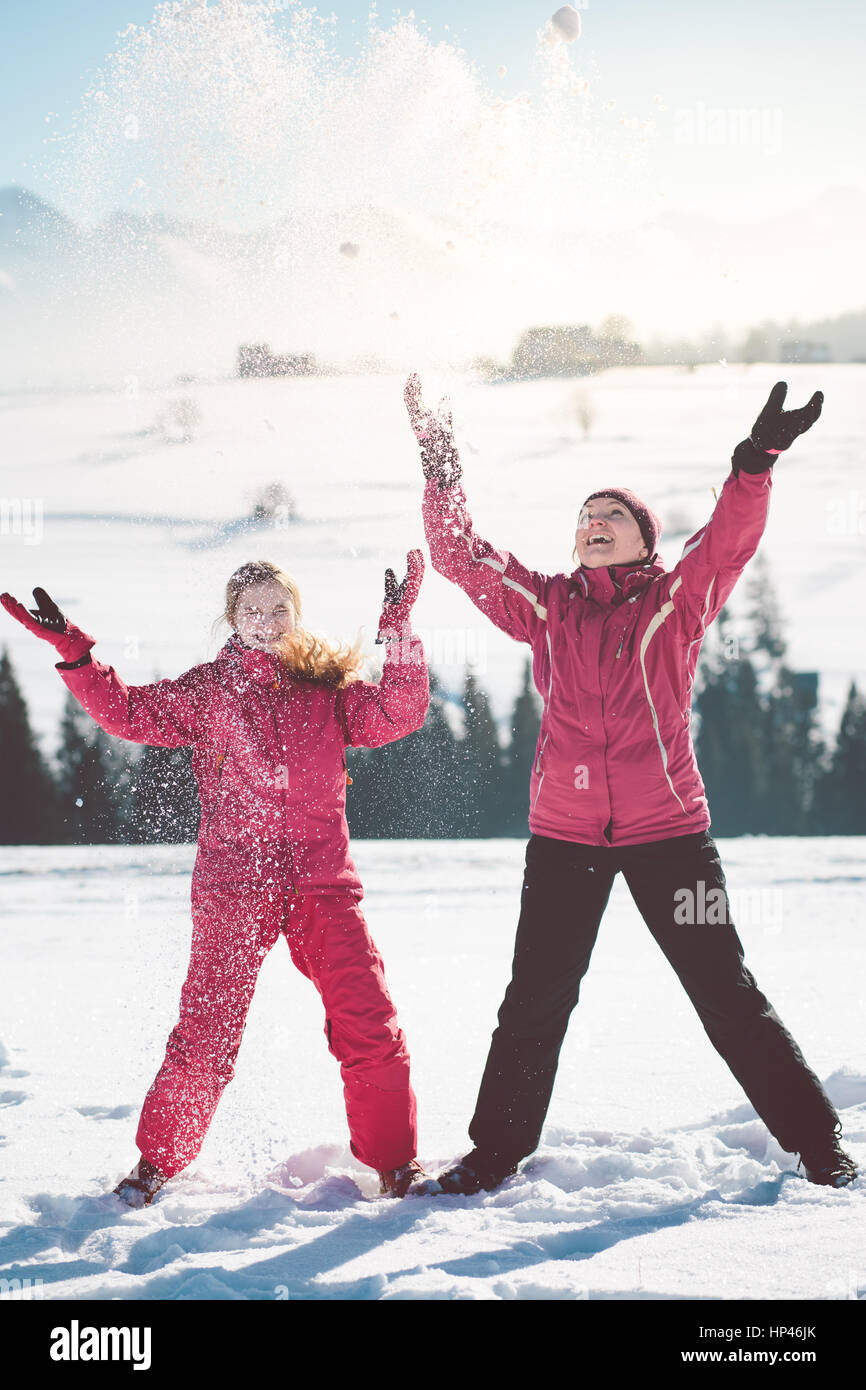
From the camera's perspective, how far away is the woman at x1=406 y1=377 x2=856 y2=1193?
9.96 feet

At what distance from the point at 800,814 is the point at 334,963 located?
35.7 meters

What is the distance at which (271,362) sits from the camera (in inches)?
166

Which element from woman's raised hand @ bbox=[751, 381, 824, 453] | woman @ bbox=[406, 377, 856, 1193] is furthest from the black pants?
woman's raised hand @ bbox=[751, 381, 824, 453]

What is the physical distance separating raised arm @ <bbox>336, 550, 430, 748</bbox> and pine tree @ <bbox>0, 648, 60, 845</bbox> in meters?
25.7

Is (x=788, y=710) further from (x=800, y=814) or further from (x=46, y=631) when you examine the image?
(x=46, y=631)

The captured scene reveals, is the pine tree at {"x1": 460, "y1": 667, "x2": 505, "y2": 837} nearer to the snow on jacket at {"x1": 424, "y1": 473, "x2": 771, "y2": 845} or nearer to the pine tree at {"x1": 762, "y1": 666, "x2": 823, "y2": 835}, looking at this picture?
the snow on jacket at {"x1": 424, "y1": 473, "x2": 771, "y2": 845}

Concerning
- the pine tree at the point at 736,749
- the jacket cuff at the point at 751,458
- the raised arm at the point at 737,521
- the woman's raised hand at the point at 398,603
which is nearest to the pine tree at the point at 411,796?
the woman's raised hand at the point at 398,603

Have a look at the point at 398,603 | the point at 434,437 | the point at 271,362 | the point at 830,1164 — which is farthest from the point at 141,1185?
the point at 271,362

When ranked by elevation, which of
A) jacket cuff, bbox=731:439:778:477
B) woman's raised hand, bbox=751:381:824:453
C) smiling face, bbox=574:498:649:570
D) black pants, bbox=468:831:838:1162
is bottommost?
black pants, bbox=468:831:838:1162

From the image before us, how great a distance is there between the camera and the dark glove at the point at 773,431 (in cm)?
287

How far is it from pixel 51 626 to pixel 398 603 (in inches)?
40.3

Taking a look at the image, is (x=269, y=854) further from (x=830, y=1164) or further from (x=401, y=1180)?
(x=830, y=1164)
